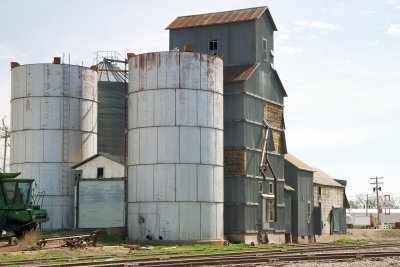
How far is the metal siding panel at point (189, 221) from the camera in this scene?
38.2 m

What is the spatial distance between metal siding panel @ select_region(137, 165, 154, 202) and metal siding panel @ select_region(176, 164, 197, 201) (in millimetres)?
1527

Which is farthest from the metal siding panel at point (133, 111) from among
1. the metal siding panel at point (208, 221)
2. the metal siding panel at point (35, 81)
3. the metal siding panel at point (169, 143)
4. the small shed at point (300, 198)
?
the small shed at point (300, 198)

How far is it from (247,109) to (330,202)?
21.8 m

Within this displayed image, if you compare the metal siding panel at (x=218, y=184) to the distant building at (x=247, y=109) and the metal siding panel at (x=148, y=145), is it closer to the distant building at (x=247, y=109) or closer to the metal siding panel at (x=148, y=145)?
the distant building at (x=247, y=109)

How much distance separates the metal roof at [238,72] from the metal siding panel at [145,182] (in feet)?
31.2

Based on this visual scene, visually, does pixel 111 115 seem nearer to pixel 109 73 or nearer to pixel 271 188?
pixel 109 73

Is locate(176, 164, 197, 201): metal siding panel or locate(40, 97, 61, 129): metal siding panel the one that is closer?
locate(176, 164, 197, 201): metal siding panel

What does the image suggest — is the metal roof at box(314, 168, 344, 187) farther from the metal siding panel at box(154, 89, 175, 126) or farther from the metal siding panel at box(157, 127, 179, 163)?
the metal siding panel at box(154, 89, 175, 126)

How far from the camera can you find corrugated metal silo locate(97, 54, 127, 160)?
50344 mm

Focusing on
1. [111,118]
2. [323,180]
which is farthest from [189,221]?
[323,180]

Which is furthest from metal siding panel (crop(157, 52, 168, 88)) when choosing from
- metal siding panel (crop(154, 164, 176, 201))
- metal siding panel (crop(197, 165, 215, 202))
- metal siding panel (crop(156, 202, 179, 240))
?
metal siding panel (crop(156, 202, 179, 240))

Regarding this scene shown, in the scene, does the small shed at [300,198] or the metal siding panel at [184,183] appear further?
the small shed at [300,198]

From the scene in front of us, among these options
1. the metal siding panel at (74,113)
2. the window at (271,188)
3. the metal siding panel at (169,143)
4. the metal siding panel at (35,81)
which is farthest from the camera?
the window at (271,188)

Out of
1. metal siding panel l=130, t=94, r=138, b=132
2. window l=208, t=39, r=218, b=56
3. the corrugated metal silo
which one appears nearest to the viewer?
metal siding panel l=130, t=94, r=138, b=132
